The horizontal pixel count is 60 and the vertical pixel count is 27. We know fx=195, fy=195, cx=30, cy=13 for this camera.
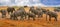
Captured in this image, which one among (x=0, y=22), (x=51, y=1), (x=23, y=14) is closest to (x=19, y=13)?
(x=23, y=14)

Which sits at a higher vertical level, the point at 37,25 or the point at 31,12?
the point at 31,12

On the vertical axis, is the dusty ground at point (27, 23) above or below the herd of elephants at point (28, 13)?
below

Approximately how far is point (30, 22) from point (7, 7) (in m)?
0.47

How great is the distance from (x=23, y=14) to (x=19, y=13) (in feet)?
0.25

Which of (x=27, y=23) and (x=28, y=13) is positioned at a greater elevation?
(x=28, y=13)

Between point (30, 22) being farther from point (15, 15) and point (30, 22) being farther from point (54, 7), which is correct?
point (54, 7)

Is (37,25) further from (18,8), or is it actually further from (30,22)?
(18,8)

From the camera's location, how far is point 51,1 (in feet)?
11.1

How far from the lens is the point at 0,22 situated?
3205 mm

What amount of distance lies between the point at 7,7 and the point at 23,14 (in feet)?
0.98

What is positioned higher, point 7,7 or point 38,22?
point 7,7

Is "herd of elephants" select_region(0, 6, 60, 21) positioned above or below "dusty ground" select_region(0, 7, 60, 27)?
above

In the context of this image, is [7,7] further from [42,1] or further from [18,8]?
[42,1]

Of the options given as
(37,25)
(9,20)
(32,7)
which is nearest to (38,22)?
(37,25)
